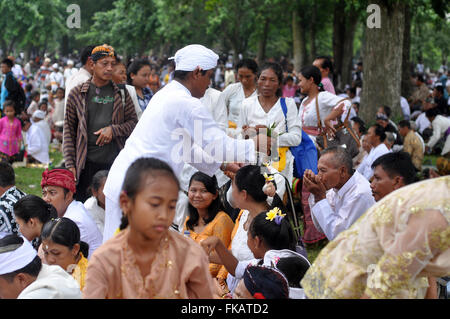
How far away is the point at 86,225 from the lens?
5.05 metres

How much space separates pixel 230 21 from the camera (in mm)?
28641

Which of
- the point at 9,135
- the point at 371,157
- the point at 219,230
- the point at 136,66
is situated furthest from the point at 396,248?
the point at 9,135

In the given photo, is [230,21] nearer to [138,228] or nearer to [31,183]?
[31,183]

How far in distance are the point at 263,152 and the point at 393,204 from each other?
2078mm

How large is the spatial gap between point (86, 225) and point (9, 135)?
5966mm

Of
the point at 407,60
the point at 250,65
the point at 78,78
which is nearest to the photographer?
the point at 78,78

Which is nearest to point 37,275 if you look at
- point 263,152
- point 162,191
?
point 162,191

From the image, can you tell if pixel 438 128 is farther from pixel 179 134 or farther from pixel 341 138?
pixel 179 134

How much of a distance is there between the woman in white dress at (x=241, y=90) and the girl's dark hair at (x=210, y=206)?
1577 millimetres

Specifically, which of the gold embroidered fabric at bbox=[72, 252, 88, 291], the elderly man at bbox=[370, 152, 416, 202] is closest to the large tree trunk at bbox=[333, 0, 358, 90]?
the elderly man at bbox=[370, 152, 416, 202]

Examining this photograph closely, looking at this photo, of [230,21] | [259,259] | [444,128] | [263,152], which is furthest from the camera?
[230,21]

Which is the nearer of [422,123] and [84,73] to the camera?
[84,73]

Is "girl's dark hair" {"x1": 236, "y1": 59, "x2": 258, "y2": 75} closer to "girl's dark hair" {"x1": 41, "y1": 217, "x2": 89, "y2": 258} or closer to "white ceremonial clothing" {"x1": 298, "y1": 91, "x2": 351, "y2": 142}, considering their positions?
"white ceremonial clothing" {"x1": 298, "y1": 91, "x2": 351, "y2": 142}

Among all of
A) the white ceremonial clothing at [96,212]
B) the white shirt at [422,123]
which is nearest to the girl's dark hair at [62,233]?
the white ceremonial clothing at [96,212]
